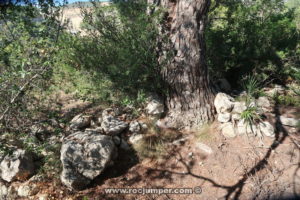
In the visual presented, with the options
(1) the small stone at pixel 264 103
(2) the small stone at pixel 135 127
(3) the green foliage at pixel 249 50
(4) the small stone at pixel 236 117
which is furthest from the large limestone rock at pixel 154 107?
(1) the small stone at pixel 264 103

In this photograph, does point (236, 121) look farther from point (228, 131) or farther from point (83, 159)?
point (83, 159)

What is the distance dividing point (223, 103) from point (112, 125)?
219cm

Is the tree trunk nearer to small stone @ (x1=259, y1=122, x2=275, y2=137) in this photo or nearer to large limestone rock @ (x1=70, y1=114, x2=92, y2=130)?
small stone @ (x1=259, y1=122, x2=275, y2=137)

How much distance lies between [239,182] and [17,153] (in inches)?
146

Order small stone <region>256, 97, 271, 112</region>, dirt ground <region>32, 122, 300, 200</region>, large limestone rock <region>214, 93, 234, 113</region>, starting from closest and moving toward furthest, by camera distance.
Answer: dirt ground <region>32, 122, 300, 200</region> < large limestone rock <region>214, 93, 234, 113</region> < small stone <region>256, 97, 271, 112</region>

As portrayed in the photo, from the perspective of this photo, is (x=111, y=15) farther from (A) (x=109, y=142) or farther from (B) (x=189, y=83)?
(A) (x=109, y=142)

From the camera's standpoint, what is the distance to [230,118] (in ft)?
12.3

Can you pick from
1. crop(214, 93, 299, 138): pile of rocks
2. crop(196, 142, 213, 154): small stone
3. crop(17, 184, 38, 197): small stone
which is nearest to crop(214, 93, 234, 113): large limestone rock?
crop(214, 93, 299, 138): pile of rocks

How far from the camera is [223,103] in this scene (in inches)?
149

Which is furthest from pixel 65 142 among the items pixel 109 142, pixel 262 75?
pixel 262 75

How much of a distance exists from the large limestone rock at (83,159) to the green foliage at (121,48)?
2.91 ft

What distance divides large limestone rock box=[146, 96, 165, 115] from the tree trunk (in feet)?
0.58

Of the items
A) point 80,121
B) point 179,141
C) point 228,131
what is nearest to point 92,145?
point 80,121

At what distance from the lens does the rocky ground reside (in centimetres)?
307
